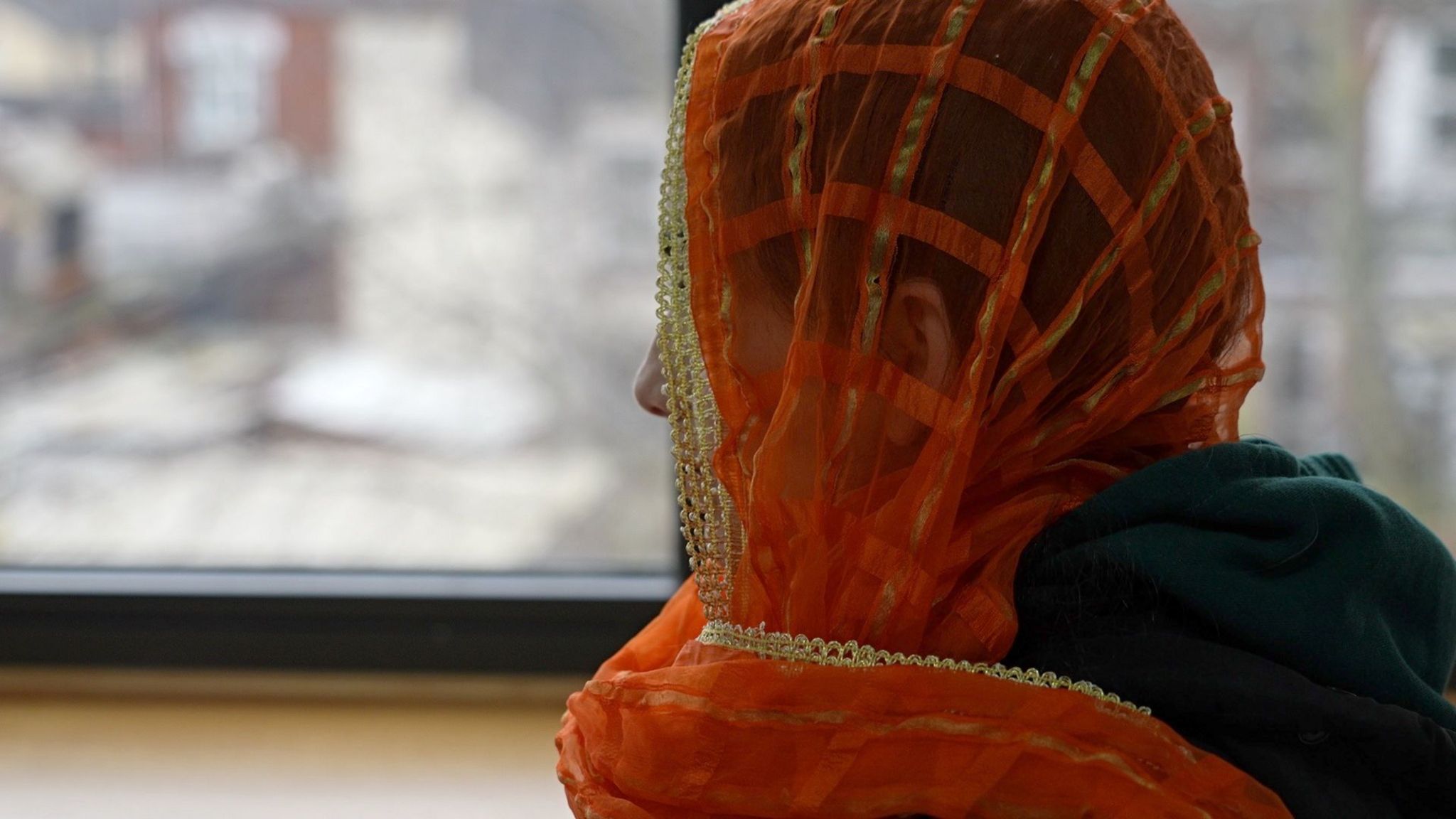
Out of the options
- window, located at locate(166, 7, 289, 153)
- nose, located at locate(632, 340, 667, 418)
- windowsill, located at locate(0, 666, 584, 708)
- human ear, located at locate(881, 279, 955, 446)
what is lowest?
windowsill, located at locate(0, 666, 584, 708)

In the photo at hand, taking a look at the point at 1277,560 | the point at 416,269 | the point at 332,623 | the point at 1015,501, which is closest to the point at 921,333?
the point at 1015,501

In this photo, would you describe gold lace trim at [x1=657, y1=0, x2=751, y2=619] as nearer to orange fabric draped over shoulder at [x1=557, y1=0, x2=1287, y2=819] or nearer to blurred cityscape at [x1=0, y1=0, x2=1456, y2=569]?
orange fabric draped over shoulder at [x1=557, y1=0, x2=1287, y2=819]

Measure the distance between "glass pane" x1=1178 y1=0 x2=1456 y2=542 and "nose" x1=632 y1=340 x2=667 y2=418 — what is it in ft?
2.53

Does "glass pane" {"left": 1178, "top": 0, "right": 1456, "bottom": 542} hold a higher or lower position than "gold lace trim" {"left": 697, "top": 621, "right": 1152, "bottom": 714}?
higher

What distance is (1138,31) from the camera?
26.5 inches

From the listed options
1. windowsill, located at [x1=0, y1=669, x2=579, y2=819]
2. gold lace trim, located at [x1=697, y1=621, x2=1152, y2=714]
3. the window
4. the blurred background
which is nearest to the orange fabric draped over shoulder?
gold lace trim, located at [x1=697, y1=621, x2=1152, y2=714]

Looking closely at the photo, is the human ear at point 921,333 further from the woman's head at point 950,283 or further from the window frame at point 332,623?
the window frame at point 332,623

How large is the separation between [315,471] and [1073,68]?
3.40ft

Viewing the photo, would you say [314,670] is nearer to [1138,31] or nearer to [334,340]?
[334,340]

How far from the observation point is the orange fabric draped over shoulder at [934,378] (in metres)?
0.65

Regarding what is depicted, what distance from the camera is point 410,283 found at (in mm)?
1368

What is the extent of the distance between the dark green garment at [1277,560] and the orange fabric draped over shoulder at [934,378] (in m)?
0.04

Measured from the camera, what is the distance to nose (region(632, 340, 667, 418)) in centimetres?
81

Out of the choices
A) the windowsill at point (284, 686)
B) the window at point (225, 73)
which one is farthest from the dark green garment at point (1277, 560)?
the window at point (225, 73)
